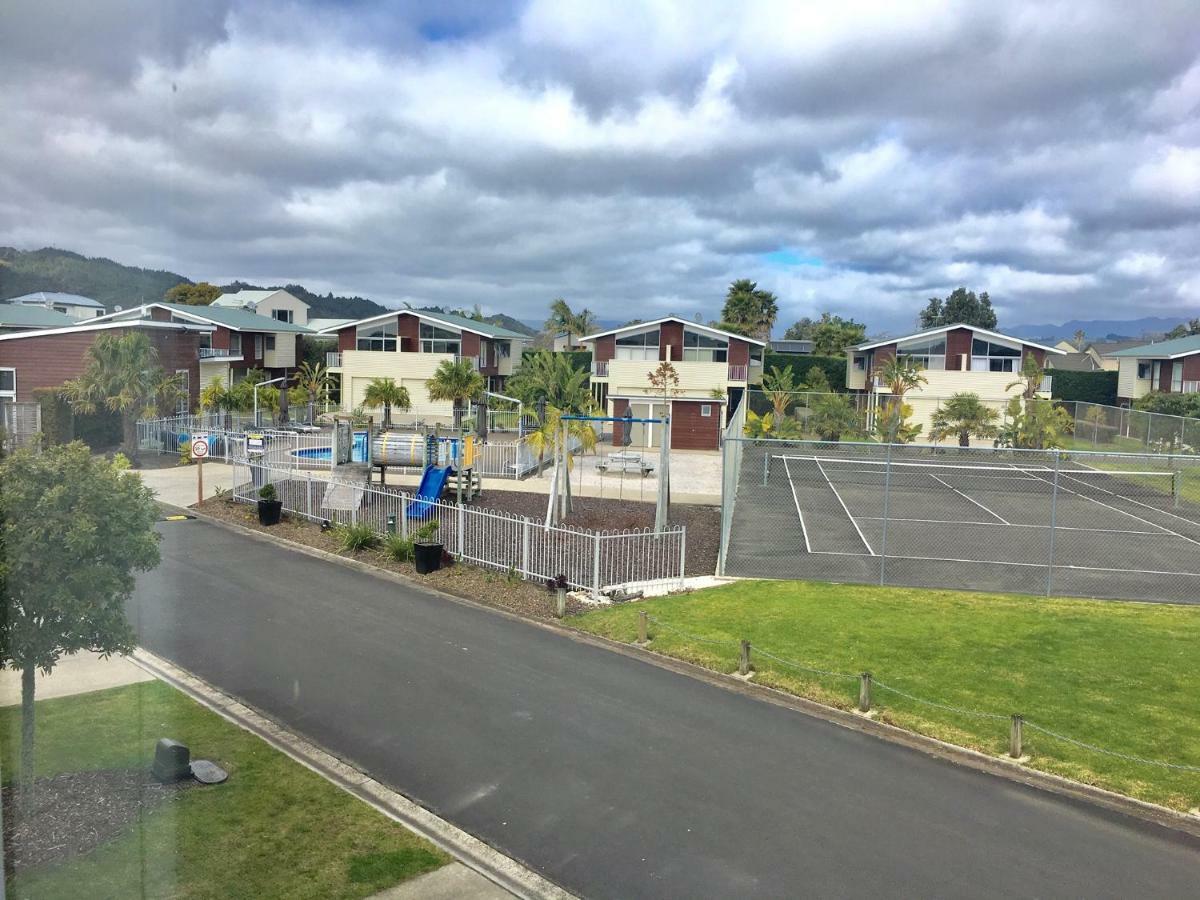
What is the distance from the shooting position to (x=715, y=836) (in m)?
7.84

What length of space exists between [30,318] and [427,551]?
10.1 meters

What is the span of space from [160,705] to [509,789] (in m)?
3.83

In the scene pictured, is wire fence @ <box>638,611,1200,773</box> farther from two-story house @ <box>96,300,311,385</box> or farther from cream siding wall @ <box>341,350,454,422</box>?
cream siding wall @ <box>341,350,454,422</box>

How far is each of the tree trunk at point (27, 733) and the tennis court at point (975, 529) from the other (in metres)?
13.2

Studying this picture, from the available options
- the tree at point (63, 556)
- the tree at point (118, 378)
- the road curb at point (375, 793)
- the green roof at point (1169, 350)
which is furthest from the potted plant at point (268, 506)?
the green roof at point (1169, 350)

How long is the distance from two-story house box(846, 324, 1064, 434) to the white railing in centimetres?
3366

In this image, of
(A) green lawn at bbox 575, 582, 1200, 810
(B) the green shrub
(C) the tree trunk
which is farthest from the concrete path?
(B) the green shrub

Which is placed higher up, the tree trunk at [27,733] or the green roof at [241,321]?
the green roof at [241,321]

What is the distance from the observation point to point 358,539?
18688mm

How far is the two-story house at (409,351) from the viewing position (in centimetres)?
5247

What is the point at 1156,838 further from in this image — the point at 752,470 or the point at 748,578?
the point at 752,470

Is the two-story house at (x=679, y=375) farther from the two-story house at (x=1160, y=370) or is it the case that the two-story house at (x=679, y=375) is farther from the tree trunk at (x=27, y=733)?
the tree trunk at (x=27, y=733)

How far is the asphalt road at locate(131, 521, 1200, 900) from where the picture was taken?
7.42 meters

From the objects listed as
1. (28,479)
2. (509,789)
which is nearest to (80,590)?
(28,479)
